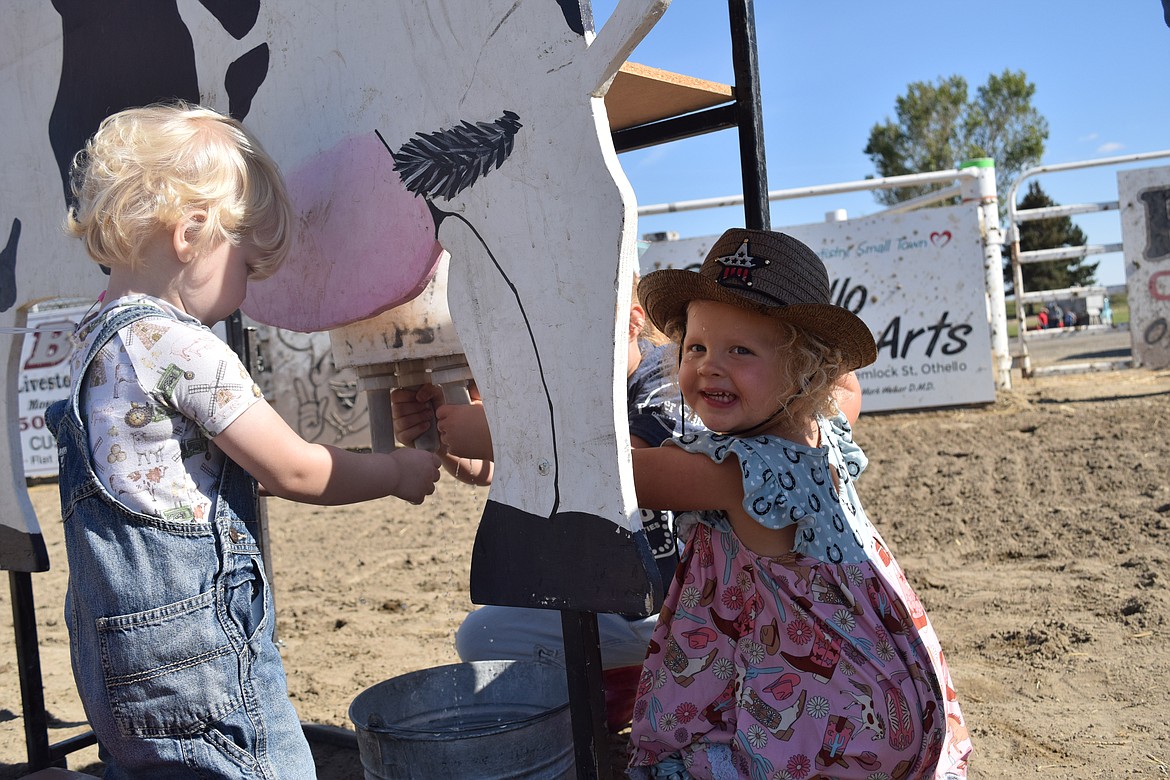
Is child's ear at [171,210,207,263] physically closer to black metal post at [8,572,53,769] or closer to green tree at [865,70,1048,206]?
black metal post at [8,572,53,769]

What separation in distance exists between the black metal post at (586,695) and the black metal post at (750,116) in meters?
0.80

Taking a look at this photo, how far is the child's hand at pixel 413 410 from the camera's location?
6.17ft

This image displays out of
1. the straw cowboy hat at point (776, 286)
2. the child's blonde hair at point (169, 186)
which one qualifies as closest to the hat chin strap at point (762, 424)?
the straw cowboy hat at point (776, 286)

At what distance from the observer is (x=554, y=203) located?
1.35 m

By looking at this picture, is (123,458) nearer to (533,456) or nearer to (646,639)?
(533,456)

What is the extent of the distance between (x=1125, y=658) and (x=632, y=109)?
2.20m

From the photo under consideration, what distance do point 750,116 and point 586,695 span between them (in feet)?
3.60

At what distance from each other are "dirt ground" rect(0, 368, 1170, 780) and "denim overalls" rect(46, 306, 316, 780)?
4.08ft

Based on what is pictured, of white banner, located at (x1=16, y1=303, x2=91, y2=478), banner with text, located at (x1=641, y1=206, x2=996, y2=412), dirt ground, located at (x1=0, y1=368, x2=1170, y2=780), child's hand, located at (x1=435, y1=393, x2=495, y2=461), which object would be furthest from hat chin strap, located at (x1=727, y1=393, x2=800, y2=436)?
white banner, located at (x1=16, y1=303, x2=91, y2=478)

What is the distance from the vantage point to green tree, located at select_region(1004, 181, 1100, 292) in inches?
1082

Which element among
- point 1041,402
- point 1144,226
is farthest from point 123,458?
point 1144,226

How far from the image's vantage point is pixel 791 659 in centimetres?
156

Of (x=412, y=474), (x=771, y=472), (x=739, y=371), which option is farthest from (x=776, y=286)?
(x=412, y=474)

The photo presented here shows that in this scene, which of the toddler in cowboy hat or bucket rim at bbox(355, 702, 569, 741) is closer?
the toddler in cowboy hat
